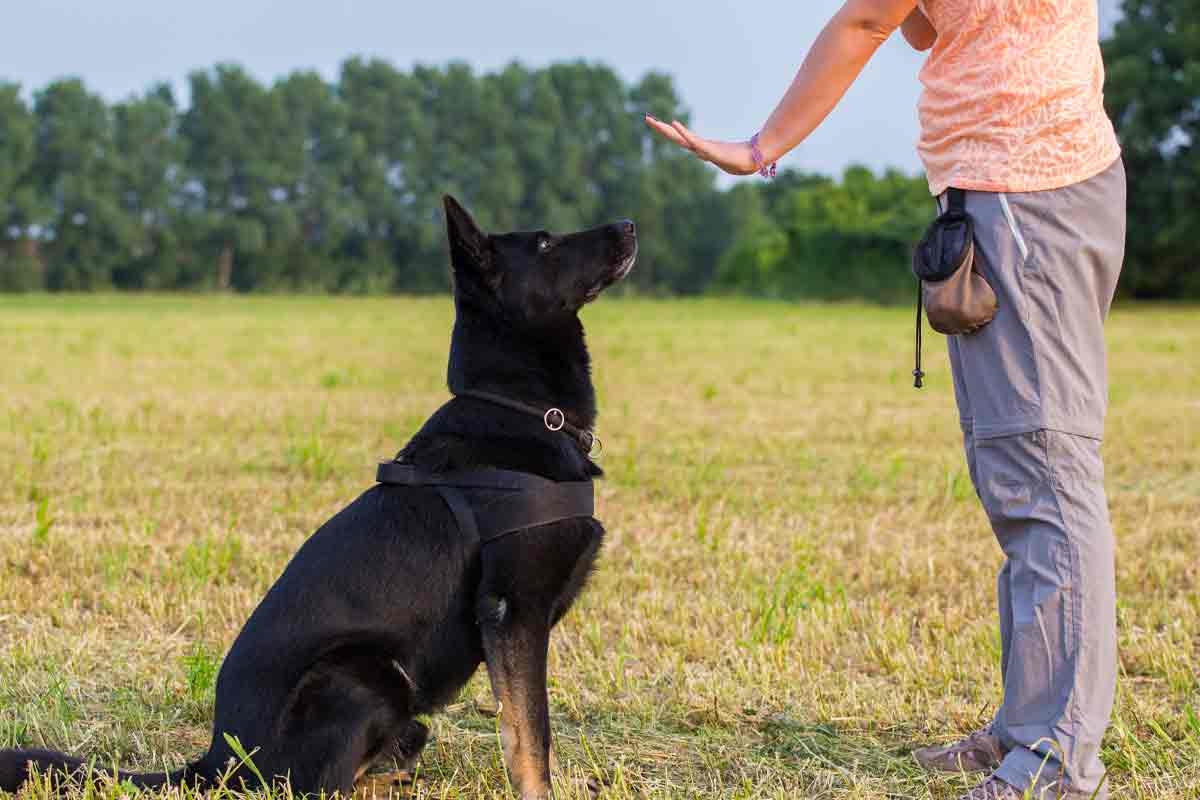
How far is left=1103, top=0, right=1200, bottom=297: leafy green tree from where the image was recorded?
40.2m

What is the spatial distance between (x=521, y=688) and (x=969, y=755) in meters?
1.30

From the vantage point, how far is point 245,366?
15883 millimetres

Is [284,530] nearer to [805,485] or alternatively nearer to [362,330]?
[805,485]

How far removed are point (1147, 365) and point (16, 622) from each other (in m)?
15.8

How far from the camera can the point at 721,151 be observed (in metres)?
3.06

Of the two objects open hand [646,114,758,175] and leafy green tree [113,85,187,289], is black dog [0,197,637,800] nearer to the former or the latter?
open hand [646,114,758,175]

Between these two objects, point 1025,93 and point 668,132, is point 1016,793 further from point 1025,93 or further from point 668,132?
point 668,132

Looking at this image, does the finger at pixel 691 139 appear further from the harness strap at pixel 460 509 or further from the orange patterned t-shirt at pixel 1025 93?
the harness strap at pixel 460 509

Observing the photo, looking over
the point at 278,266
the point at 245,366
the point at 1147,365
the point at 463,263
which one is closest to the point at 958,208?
the point at 463,263

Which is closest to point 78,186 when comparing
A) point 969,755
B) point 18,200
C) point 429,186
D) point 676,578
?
point 18,200

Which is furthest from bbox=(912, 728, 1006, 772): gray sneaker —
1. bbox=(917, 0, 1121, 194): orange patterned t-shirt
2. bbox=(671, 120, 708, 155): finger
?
bbox=(671, 120, 708, 155): finger

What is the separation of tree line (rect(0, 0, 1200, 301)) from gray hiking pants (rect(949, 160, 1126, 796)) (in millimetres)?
39252

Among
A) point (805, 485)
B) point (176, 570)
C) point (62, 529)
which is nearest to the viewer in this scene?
point (176, 570)

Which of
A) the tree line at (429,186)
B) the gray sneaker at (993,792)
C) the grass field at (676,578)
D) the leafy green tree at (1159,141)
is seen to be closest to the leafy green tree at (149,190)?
the tree line at (429,186)
